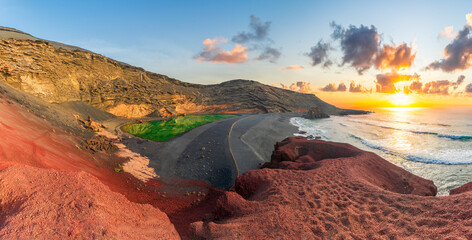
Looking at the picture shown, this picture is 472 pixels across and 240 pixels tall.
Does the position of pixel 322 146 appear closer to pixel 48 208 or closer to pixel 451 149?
pixel 48 208

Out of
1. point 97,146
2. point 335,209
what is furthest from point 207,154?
point 335,209

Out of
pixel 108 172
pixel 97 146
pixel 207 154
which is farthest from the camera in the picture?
pixel 207 154

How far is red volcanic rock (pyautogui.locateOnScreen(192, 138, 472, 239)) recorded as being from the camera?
11.9 ft

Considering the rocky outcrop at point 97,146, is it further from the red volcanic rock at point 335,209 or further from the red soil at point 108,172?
the red volcanic rock at point 335,209

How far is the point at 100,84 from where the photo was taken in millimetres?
32281

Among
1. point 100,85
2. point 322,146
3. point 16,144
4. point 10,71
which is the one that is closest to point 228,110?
point 100,85

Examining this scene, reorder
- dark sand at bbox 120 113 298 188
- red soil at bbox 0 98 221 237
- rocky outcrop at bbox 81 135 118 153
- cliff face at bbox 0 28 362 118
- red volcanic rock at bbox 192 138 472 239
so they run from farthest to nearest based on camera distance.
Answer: cliff face at bbox 0 28 362 118 → dark sand at bbox 120 113 298 188 → rocky outcrop at bbox 81 135 118 153 → red soil at bbox 0 98 221 237 → red volcanic rock at bbox 192 138 472 239

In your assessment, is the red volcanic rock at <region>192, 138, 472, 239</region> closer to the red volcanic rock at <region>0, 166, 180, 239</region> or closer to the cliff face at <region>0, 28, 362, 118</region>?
the red volcanic rock at <region>0, 166, 180, 239</region>

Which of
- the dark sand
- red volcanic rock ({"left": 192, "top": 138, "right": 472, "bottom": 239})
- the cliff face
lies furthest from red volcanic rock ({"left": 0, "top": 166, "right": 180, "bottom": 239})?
the cliff face

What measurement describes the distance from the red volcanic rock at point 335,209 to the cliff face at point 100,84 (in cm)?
3140

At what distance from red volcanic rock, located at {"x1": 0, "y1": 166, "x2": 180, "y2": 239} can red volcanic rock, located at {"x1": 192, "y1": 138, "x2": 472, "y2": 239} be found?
1.50 meters

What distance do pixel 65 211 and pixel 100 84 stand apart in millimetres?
36686

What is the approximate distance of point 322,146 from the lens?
1118 cm

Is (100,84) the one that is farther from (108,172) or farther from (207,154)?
(207,154)
